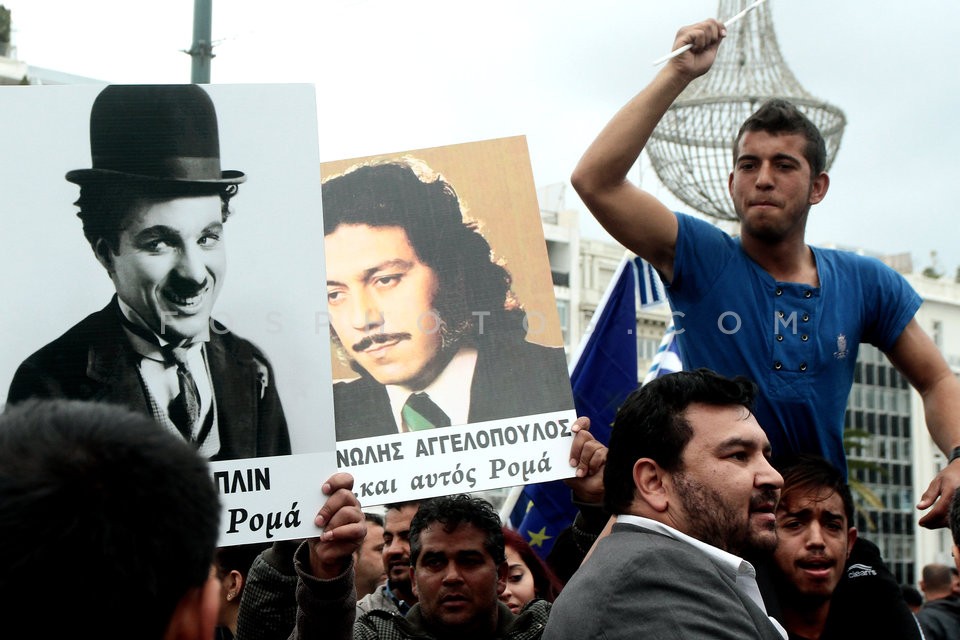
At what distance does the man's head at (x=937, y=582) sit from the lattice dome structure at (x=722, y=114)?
17460mm

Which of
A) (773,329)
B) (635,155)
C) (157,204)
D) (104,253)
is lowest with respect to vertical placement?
(773,329)

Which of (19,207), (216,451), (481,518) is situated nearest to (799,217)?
(481,518)

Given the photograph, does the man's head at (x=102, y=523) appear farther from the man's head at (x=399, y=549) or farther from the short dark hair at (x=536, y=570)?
the short dark hair at (x=536, y=570)

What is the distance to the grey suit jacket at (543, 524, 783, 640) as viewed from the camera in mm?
2998

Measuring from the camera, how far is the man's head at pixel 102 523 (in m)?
1.56

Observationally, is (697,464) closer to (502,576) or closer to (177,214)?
(177,214)

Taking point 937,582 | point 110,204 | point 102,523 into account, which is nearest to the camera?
point 102,523

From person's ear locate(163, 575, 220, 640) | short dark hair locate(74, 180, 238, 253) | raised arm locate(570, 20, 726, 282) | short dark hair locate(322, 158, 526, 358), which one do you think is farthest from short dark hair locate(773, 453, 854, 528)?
person's ear locate(163, 575, 220, 640)

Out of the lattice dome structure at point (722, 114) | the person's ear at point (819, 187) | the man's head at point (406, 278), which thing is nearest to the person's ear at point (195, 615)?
the man's head at point (406, 278)

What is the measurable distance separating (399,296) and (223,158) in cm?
71

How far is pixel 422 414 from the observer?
393 cm

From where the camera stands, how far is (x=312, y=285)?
359cm

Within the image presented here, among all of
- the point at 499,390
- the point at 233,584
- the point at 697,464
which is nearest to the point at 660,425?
the point at 697,464

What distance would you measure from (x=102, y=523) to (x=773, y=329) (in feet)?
9.37
